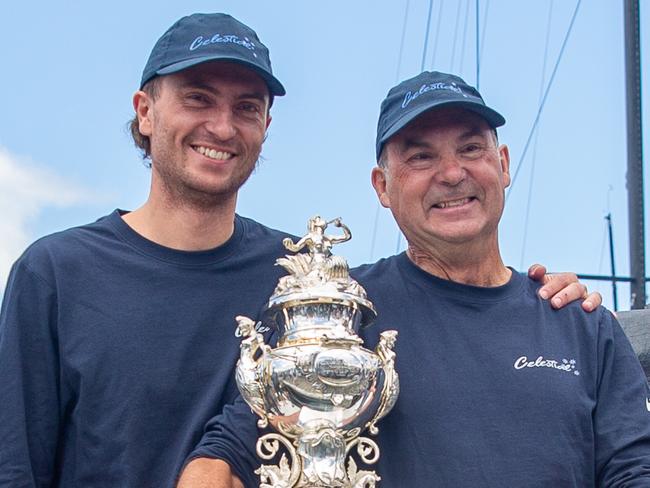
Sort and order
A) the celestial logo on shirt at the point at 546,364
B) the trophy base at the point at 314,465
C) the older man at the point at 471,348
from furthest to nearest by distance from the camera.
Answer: the celestial logo on shirt at the point at 546,364, the older man at the point at 471,348, the trophy base at the point at 314,465

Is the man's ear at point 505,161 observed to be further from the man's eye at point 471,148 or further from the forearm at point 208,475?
the forearm at point 208,475

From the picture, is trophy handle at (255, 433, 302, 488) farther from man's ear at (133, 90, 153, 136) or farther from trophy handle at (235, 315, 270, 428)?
man's ear at (133, 90, 153, 136)

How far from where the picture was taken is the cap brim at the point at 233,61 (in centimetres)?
297

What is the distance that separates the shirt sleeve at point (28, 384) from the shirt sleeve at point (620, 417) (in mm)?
1514

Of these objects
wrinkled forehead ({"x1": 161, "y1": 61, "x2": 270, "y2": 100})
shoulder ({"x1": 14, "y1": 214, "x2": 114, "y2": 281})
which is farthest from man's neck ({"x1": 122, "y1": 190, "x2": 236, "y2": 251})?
wrinkled forehead ({"x1": 161, "y1": 61, "x2": 270, "y2": 100})

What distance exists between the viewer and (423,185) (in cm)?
302

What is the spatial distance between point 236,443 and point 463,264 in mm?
895

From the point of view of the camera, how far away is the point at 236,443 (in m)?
2.69

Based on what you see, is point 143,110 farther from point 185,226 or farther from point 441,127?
point 441,127

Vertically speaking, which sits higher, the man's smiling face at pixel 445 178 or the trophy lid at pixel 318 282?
the man's smiling face at pixel 445 178

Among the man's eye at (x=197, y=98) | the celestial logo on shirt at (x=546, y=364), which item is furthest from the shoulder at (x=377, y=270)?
the man's eye at (x=197, y=98)

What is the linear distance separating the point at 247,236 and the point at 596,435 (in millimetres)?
1190

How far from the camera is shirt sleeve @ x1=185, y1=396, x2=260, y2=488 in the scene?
8.74ft

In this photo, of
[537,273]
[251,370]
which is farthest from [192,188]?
[537,273]
